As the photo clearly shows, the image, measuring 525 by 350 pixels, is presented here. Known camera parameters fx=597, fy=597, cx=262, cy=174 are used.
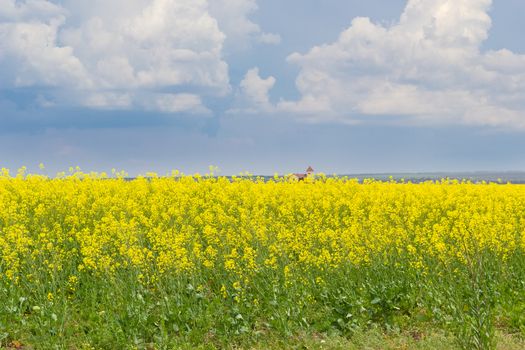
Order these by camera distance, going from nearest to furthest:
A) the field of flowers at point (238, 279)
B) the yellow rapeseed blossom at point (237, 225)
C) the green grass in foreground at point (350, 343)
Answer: the green grass in foreground at point (350, 343)
the field of flowers at point (238, 279)
the yellow rapeseed blossom at point (237, 225)

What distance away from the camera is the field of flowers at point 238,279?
7914mm

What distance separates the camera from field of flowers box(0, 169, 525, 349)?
7.91 meters

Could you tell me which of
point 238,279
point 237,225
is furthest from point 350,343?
point 237,225

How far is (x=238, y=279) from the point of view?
9.21m

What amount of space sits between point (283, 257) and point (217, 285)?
1138 mm

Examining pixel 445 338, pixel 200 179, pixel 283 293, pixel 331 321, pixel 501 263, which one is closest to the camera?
pixel 445 338

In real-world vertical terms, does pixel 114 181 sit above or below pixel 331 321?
above

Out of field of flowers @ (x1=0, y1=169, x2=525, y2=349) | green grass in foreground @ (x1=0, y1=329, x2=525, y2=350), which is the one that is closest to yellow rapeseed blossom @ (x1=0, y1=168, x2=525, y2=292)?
field of flowers @ (x1=0, y1=169, x2=525, y2=349)

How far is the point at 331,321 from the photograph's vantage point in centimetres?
813

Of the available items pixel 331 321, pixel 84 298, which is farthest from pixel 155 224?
pixel 331 321

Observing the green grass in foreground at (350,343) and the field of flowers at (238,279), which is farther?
the field of flowers at (238,279)

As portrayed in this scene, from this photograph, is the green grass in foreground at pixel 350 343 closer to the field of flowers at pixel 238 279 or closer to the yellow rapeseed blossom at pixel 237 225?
the field of flowers at pixel 238 279

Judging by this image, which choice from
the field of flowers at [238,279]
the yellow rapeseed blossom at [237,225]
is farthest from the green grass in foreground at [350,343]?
the yellow rapeseed blossom at [237,225]

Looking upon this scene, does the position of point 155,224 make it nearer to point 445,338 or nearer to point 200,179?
point 200,179
